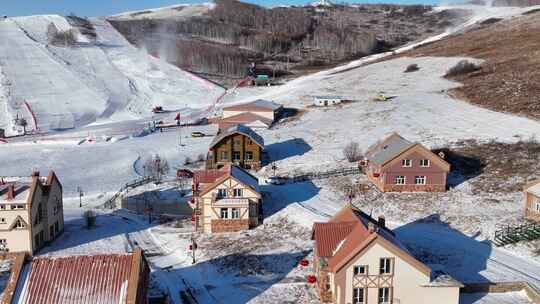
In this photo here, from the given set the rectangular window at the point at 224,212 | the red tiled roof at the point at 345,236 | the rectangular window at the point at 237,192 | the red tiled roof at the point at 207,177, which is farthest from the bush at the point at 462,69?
the red tiled roof at the point at 345,236

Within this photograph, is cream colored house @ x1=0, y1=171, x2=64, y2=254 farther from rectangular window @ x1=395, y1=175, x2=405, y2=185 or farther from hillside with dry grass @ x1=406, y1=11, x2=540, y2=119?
hillside with dry grass @ x1=406, y1=11, x2=540, y2=119

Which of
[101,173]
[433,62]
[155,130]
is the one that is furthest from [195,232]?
[433,62]

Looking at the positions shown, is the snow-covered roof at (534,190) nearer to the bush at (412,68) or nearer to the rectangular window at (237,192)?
the rectangular window at (237,192)

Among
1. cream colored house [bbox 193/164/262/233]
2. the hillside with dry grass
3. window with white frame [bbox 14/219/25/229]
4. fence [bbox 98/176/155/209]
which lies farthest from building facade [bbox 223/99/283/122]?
window with white frame [bbox 14/219/25/229]

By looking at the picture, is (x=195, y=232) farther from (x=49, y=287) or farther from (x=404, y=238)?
(x=49, y=287)

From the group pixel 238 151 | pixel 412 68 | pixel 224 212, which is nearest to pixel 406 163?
pixel 224 212
